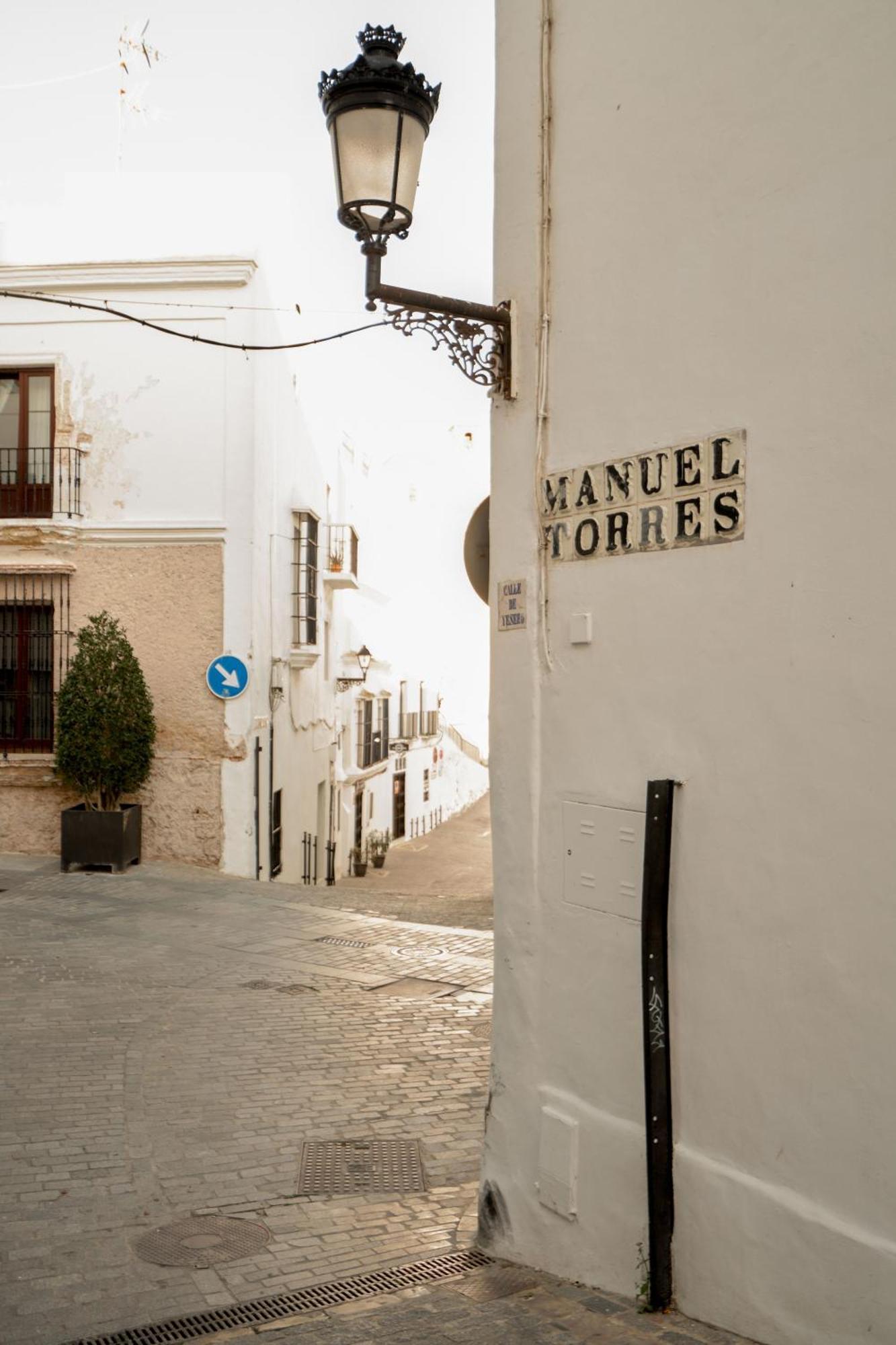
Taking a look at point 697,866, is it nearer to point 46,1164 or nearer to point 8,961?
point 46,1164

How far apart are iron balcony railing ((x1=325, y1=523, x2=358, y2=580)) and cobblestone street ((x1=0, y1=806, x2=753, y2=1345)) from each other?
1032 cm

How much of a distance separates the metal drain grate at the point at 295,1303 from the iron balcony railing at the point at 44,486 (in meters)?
12.3

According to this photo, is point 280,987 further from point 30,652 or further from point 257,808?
point 30,652

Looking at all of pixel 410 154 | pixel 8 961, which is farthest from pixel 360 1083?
pixel 410 154

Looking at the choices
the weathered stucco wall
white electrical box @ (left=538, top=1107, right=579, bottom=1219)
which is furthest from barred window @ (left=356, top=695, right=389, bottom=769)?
white electrical box @ (left=538, top=1107, right=579, bottom=1219)

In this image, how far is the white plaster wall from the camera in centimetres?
334

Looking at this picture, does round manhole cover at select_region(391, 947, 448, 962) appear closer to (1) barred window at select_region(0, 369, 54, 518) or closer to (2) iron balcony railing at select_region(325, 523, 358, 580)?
(1) barred window at select_region(0, 369, 54, 518)

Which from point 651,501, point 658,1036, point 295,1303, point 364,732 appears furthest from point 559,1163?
point 364,732

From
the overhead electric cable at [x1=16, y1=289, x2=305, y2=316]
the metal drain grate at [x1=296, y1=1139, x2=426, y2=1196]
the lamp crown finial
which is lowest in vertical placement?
the metal drain grate at [x1=296, y1=1139, x2=426, y2=1196]

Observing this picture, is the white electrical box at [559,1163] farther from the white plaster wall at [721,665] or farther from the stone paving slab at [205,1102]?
the stone paving slab at [205,1102]

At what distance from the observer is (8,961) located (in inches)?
382

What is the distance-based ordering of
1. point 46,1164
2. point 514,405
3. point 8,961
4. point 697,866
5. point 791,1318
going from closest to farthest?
point 791,1318 < point 697,866 < point 514,405 < point 46,1164 < point 8,961

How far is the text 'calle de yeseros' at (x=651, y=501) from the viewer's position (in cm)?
380

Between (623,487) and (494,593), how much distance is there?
830mm
